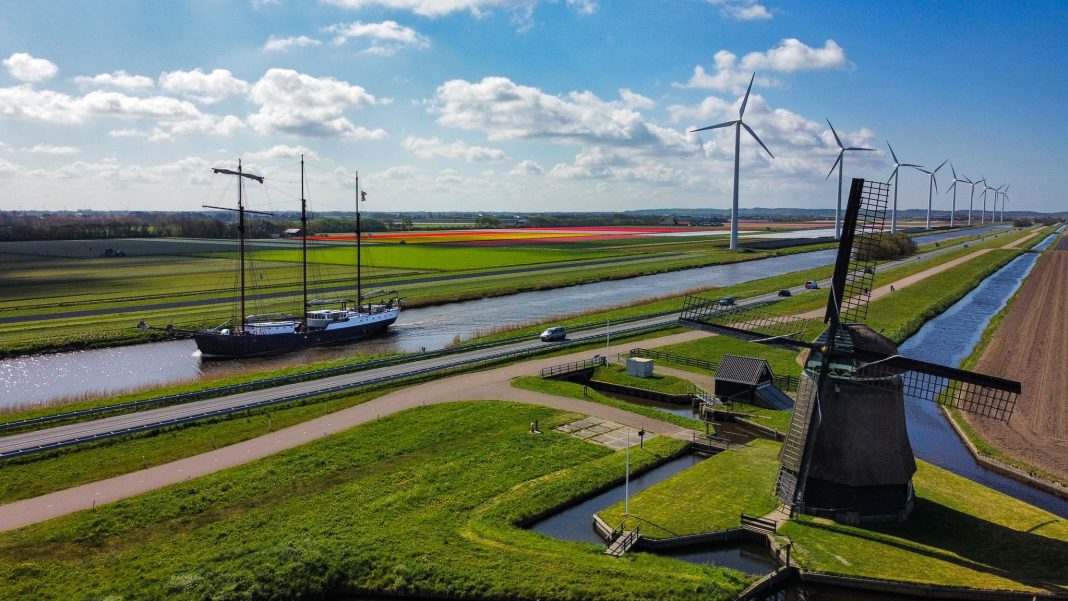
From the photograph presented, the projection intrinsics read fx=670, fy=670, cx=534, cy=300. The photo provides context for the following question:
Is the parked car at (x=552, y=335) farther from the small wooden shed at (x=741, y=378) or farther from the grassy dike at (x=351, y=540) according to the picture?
the grassy dike at (x=351, y=540)

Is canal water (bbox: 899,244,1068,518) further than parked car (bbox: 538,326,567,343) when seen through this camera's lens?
No

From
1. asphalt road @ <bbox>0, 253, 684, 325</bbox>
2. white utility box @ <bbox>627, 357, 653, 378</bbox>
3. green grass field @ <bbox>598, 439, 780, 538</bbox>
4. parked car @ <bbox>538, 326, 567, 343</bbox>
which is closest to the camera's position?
green grass field @ <bbox>598, 439, 780, 538</bbox>

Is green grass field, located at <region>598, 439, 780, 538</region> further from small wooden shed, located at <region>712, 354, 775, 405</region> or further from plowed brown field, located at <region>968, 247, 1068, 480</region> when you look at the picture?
plowed brown field, located at <region>968, 247, 1068, 480</region>

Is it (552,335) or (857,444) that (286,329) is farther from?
(857,444)

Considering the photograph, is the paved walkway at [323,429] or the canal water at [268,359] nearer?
the paved walkway at [323,429]

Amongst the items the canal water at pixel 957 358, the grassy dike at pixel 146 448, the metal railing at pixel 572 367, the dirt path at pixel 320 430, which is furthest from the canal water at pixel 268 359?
the canal water at pixel 957 358

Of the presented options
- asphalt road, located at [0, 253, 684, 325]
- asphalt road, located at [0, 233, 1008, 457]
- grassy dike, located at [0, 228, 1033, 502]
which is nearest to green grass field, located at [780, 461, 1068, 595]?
grassy dike, located at [0, 228, 1033, 502]

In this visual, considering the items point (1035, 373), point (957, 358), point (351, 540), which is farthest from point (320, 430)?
point (957, 358)
